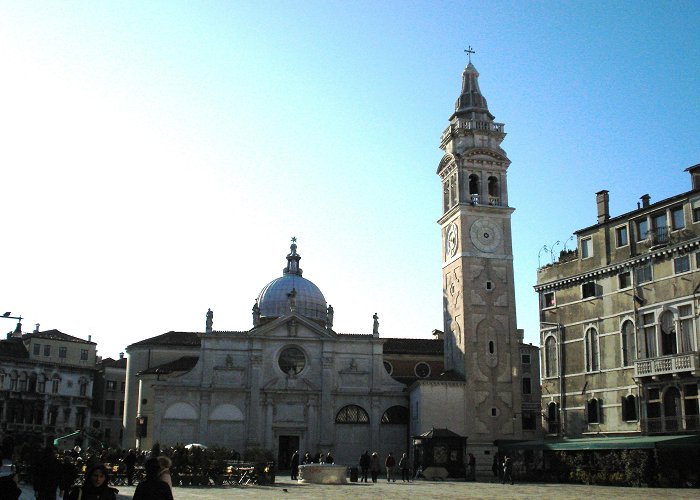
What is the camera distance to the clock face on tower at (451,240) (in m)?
52.3

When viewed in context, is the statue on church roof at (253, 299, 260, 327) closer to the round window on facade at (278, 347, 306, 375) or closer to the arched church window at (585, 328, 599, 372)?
the round window on facade at (278, 347, 306, 375)

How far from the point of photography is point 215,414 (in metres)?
50.3

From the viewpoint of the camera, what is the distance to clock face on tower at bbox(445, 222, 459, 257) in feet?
172

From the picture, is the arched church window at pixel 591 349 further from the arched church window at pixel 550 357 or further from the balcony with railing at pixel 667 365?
the balcony with railing at pixel 667 365

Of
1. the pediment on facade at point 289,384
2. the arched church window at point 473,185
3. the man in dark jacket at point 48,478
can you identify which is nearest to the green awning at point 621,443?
the pediment on facade at point 289,384

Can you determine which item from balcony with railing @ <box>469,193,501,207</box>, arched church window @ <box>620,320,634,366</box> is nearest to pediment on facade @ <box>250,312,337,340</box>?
balcony with railing @ <box>469,193,501,207</box>

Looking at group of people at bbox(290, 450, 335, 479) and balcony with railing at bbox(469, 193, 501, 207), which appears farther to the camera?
balcony with railing at bbox(469, 193, 501, 207)

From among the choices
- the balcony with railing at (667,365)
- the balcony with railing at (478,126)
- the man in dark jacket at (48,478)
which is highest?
the balcony with railing at (478,126)

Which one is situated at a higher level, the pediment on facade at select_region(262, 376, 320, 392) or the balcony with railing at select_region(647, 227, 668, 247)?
the balcony with railing at select_region(647, 227, 668, 247)

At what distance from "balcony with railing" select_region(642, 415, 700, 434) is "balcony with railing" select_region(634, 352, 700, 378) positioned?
1.95m

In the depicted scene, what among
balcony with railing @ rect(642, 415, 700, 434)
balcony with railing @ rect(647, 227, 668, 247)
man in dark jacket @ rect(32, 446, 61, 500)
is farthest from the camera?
balcony with railing @ rect(647, 227, 668, 247)

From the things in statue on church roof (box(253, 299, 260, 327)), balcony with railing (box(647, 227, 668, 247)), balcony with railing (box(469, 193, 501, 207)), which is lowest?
statue on church roof (box(253, 299, 260, 327))

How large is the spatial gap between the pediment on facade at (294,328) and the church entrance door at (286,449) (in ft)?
21.8

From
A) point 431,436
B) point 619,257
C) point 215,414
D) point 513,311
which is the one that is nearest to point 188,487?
point 431,436
